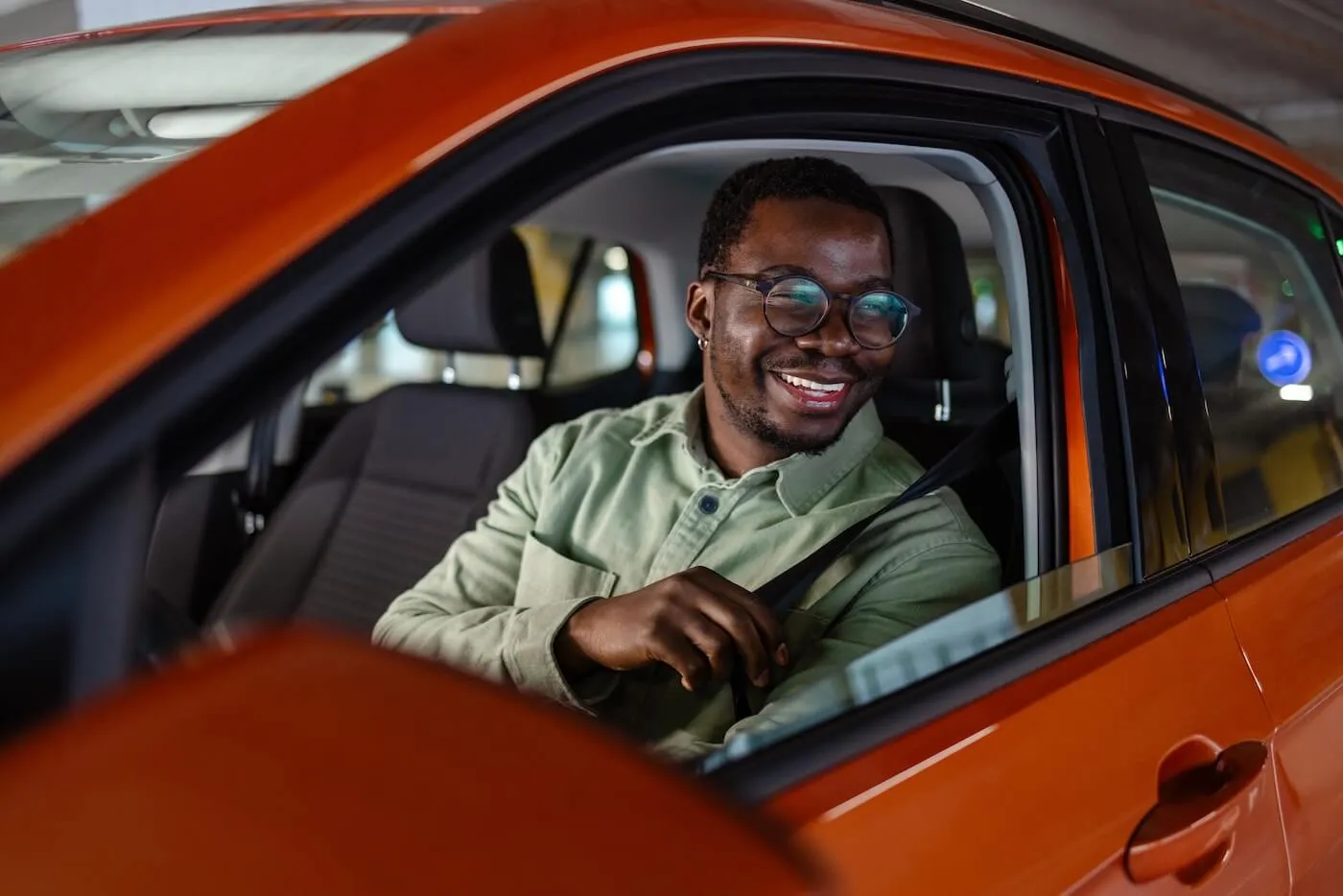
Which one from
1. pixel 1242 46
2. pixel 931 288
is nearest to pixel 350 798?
pixel 931 288

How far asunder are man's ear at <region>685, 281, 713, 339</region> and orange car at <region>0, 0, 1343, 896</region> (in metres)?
0.33

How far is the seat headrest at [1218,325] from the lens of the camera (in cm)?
148

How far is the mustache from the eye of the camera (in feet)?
5.24

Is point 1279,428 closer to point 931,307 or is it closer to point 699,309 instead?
point 931,307

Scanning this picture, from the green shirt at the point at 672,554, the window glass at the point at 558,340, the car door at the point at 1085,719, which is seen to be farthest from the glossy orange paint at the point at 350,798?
the window glass at the point at 558,340

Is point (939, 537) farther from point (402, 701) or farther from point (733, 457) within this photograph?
point (402, 701)

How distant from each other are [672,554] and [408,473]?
1473 millimetres

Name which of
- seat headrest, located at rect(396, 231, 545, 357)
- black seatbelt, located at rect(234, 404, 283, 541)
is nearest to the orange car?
seat headrest, located at rect(396, 231, 545, 357)

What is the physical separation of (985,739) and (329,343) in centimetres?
60

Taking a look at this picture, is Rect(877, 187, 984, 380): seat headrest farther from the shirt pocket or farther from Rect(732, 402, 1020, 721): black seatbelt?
the shirt pocket

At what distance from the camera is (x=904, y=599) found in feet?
4.68

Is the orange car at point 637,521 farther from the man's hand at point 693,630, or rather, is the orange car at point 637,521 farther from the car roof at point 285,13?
the man's hand at point 693,630

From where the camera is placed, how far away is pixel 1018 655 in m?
1.08

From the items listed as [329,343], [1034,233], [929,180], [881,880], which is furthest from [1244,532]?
[329,343]
